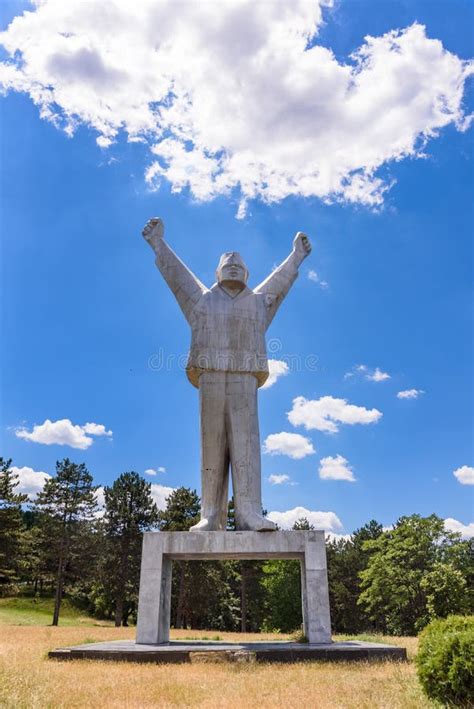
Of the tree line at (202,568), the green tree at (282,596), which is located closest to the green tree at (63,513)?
the tree line at (202,568)

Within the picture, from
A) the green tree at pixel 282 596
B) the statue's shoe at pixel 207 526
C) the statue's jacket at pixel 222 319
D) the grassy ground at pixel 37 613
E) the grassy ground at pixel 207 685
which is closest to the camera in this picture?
the grassy ground at pixel 207 685

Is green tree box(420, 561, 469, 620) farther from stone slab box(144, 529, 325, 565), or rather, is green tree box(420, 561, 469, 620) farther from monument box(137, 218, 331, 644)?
stone slab box(144, 529, 325, 565)

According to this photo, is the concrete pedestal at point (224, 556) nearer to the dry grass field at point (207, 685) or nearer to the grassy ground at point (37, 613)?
the dry grass field at point (207, 685)

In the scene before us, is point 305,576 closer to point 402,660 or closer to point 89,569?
point 402,660

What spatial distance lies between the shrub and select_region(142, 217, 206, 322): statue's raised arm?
8.38 meters

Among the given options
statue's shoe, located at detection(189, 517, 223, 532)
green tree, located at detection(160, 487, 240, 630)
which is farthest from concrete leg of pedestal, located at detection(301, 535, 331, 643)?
green tree, located at detection(160, 487, 240, 630)

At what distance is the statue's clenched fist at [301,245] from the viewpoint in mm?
13805

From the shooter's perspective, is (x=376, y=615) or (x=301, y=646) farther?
(x=376, y=615)

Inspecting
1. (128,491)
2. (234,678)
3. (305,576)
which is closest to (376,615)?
(128,491)

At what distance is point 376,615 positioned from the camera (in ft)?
125

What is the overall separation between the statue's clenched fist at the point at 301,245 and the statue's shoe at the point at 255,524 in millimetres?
6275

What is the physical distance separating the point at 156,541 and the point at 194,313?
16.0 ft

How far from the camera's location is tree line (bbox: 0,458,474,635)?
33.1 meters

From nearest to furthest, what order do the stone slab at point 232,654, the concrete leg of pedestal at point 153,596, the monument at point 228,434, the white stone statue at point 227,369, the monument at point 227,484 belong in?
the stone slab at point 232,654
the monument at point 227,484
the concrete leg of pedestal at point 153,596
the monument at point 228,434
the white stone statue at point 227,369
